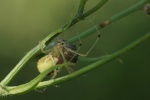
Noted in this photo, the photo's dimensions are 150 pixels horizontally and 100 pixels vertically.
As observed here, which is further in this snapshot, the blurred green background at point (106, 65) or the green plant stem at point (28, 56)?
the blurred green background at point (106, 65)

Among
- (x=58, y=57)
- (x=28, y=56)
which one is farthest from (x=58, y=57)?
(x=28, y=56)

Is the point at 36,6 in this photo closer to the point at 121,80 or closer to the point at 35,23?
the point at 35,23

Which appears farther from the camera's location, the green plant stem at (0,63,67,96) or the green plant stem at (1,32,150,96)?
the green plant stem at (0,63,67,96)

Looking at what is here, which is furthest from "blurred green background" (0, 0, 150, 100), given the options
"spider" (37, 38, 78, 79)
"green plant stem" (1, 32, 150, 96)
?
"green plant stem" (1, 32, 150, 96)

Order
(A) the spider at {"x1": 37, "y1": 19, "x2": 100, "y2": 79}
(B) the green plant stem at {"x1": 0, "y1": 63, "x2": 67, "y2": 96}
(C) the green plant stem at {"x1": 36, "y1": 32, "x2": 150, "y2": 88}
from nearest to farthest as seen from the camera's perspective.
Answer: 1. (C) the green plant stem at {"x1": 36, "y1": 32, "x2": 150, "y2": 88}
2. (B) the green plant stem at {"x1": 0, "y1": 63, "x2": 67, "y2": 96}
3. (A) the spider at {"x1": 37, "y1": 19, "x2": 100, "y2": 79}

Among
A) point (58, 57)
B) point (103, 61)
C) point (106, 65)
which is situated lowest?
point (103, 61)

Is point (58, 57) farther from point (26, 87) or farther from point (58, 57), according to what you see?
point (26, 87)

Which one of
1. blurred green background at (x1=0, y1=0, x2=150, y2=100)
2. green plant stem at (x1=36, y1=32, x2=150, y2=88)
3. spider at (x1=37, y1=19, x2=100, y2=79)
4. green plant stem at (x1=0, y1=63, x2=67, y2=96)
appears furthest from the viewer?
blurred green background at (x1=0, y1=0, x2=150, y2=100)

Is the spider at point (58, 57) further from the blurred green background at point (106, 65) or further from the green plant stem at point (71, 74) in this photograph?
the blurred green background at point (106, 65)

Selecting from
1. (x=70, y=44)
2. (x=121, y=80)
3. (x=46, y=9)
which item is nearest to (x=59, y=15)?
(x=46, y=9)

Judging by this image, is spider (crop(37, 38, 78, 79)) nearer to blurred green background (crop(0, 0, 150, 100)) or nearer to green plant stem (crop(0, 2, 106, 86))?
green plant stem (crop(0, 2, 106, 86))

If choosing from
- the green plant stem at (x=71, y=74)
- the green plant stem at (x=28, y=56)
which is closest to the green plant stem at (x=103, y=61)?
the green plant stem at (x=71, y=74)

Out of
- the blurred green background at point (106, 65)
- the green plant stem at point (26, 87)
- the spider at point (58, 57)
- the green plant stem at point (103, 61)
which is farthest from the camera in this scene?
the blurred green background at point (106, 65)
